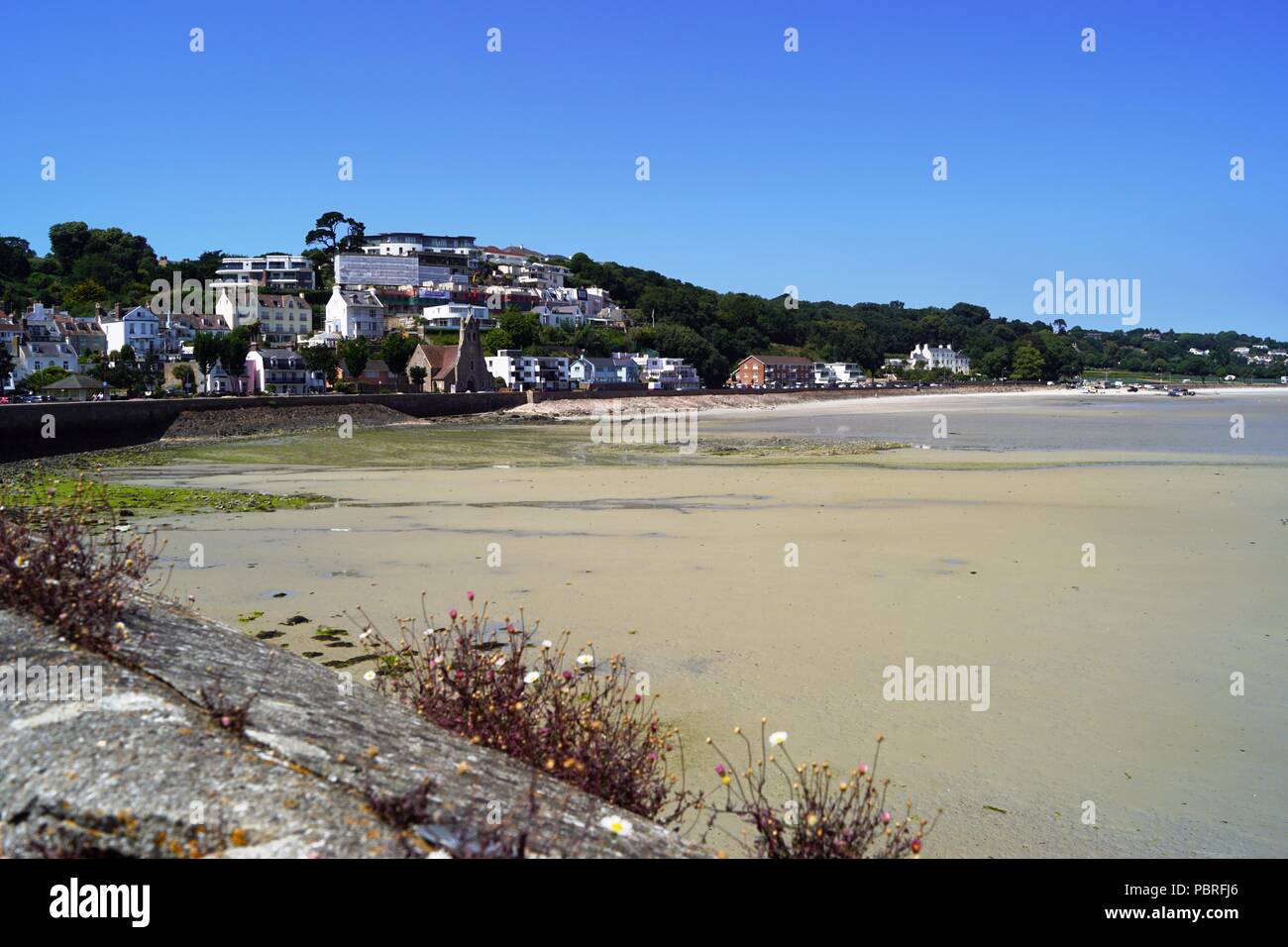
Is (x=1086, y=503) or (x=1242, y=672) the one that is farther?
(x=1086, y=503)

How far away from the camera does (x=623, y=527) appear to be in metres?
15.1

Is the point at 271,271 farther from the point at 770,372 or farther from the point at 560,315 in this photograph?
the point at 770,372

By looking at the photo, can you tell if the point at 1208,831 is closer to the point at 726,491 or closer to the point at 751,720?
the point at 751,720

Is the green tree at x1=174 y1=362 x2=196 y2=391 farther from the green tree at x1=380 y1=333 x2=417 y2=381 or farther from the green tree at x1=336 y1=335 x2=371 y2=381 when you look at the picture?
the green tree at x1=380 y1=333 x2=417 y2=381

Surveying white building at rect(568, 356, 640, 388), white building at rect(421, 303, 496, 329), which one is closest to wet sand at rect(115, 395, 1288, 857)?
white building at rect(568, 356, 640, 388)

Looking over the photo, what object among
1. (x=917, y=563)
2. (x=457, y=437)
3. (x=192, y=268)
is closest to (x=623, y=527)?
(x=917, y=563)

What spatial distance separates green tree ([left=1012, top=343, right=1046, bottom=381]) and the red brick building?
47645 millimetres

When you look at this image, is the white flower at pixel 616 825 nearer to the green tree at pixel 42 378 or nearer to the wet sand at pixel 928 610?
the wet sand at pixel 928 610

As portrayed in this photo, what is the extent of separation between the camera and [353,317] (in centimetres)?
11681

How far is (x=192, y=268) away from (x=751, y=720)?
510 feet

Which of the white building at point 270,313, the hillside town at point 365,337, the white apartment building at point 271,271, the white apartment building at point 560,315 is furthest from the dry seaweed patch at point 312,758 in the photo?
the white apartment building at point 271,271

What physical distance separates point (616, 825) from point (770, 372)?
4863 inches
